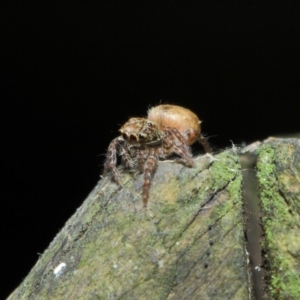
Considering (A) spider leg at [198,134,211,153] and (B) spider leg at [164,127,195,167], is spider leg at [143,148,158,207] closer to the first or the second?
(B) spider leg at [164,127,195,167]

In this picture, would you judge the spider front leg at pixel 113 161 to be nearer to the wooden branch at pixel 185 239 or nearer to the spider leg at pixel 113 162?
the spider leg at pixel 113 162

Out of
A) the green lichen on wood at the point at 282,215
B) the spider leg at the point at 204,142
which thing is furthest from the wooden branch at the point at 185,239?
the spider leg at the point at 204,142

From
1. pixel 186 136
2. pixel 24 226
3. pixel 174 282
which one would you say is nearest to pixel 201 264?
pixel 174 282

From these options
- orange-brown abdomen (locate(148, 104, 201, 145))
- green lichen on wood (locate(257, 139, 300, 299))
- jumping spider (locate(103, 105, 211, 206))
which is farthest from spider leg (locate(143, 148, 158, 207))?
orange-brown abdomen (locate(148, 104, 201, 145))

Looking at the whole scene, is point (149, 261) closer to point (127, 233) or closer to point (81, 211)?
point (127, 233)

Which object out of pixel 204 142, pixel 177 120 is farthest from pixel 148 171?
pixel 204 142

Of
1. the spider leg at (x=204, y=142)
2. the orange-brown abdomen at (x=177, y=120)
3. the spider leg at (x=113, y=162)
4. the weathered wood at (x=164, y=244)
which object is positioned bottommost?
the weathered wood at (x=164, y=244)

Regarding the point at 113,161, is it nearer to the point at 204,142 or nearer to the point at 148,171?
the point at 148,171
